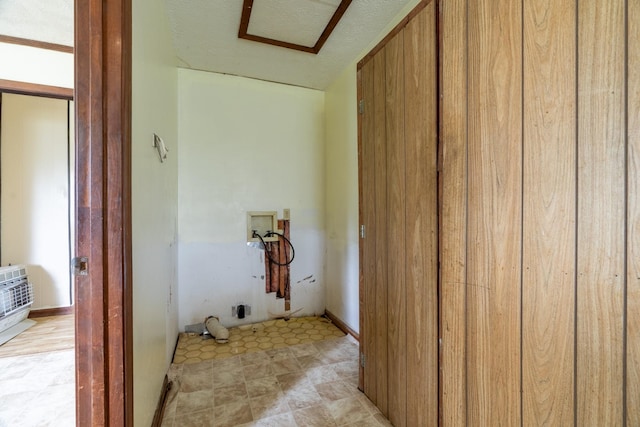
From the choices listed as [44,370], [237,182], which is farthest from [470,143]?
[44,370]

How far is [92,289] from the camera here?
3.15ft

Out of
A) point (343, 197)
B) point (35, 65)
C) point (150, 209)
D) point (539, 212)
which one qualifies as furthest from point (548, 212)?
point (35, 65)

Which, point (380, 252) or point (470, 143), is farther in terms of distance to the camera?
point (380, 252)

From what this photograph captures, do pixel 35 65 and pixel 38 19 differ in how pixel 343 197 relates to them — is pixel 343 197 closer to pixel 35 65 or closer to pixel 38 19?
pixel 38 19

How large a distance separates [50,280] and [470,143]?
4.16 metres

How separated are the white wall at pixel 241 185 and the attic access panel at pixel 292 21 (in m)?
0.76

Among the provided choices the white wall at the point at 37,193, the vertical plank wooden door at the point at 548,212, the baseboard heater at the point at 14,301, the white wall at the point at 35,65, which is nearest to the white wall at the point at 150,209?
the white wall at the point at 35,65

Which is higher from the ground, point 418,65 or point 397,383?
point 418,65

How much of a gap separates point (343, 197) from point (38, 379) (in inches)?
105

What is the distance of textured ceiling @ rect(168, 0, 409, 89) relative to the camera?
183 centimetres

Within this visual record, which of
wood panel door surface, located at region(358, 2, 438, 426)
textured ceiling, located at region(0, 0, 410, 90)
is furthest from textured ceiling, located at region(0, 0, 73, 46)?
wood panel door surface, located at region(358, 2, 438, 426)

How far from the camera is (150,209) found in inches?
57.6

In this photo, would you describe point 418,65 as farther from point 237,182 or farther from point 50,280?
point 50,280

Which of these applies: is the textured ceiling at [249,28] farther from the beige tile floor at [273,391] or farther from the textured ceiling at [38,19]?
the beige tile floor at [273,391]
